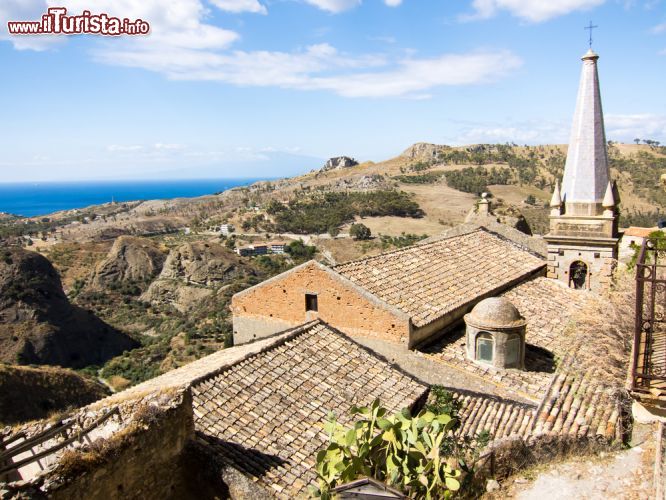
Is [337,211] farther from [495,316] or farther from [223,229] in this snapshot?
[495,316]

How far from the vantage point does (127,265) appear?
70438 mm

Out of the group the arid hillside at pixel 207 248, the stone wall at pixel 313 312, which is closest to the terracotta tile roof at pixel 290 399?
the stone wall at pixel 313 312

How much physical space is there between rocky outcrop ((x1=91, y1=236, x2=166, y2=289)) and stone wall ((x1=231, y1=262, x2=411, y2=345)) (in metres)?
57.6

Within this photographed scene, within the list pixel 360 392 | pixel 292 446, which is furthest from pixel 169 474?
pixel 360 392

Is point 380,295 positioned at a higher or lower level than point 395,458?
higher

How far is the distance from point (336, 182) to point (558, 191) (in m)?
115


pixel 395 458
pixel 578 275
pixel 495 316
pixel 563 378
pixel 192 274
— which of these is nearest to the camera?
pixel 395 458

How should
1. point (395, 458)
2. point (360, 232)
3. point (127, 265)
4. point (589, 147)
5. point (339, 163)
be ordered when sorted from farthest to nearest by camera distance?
1. point (339, 163)
2. point (360, 232)
3. point (127, 265)
4. point (589, 147)
5. point (395, 458)

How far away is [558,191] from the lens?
19.6 metres

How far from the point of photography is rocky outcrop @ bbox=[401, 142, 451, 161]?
484ft

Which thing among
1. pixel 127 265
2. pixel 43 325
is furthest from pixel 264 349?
pixel 127 265

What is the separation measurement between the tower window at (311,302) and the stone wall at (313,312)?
98mm

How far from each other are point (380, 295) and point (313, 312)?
2028mm

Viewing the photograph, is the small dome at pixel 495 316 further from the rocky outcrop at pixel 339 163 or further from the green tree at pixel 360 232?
the rocky outcrop at pixel 339 163
